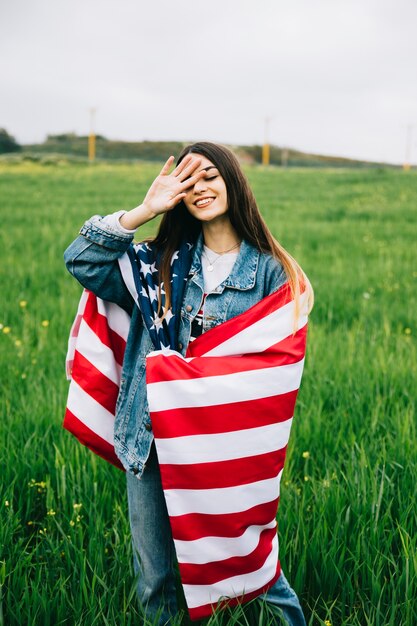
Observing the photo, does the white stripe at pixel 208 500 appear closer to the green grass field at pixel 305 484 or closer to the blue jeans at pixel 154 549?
the blue jeans at pixel 154 549

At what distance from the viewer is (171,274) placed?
170 cm

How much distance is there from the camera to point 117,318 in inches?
71.7

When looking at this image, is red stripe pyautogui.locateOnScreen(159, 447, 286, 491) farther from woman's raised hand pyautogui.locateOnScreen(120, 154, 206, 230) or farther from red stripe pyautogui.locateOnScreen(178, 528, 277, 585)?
woman's raised hand pyautogui.locateOnScreen(120, 154, 206, 230)

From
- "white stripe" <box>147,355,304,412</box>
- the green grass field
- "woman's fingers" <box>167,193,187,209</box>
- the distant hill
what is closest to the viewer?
"white stripe" <box>147,355,304,412</box>

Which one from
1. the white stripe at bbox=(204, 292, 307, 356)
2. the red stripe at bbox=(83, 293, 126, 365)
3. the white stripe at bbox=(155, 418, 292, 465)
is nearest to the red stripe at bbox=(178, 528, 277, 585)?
the white stripe at bbox=(155, 418, 292, 465)

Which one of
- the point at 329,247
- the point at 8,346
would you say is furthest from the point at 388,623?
the point at 329,247

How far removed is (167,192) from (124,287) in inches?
12.0

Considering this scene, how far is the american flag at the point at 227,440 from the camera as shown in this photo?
1.49 metres

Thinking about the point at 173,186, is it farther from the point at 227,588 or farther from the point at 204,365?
the point at 227,588

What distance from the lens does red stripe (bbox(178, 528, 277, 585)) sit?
154cm

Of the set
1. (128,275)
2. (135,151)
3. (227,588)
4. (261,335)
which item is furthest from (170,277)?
(135,151)

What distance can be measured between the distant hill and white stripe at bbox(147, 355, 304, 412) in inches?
1330

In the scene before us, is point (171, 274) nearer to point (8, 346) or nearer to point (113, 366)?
point (113, 366)

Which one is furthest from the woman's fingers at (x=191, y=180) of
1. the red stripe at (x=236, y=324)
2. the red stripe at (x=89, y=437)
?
the red stripe at (x=89, y=437)
